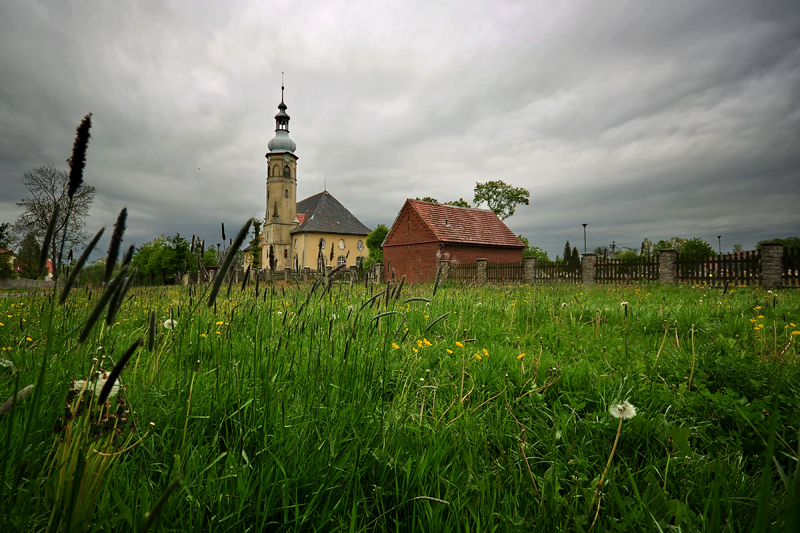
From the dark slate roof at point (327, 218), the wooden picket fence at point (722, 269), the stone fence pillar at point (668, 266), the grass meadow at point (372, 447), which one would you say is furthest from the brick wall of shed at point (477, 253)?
the dark slate roof at point (327, 218)

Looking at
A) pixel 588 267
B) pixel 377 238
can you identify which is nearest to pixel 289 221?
pixel 377 238

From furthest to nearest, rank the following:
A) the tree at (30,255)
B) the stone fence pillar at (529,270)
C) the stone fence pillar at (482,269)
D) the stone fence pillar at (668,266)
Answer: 1. the stone fence pillar at (482,269)
2. the stone fence pillar at (529,270)
3. the stone fence pillar at (668,266)
4. the tree at (30,255)

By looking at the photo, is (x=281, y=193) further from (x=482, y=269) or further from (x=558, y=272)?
(x=558, y=272)

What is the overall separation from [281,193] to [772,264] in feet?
171

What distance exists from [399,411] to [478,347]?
2.12 metres

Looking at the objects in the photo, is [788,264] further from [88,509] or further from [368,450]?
[88,509]

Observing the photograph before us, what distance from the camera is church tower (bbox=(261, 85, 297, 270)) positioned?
5647 cm

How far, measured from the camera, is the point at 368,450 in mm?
1847

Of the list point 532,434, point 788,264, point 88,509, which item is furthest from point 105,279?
point 788,264

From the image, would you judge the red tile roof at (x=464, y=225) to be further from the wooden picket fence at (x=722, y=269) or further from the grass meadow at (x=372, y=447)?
the grass meadow at (x=372, y=447)

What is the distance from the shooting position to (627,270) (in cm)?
1978

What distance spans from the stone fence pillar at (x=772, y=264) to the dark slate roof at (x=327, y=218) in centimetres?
4791

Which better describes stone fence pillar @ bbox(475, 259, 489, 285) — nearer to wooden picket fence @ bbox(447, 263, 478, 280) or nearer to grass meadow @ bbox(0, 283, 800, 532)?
wooden picket fence @ bbox(447, 263, 478, 280)

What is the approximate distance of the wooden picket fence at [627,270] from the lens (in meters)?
19.0
